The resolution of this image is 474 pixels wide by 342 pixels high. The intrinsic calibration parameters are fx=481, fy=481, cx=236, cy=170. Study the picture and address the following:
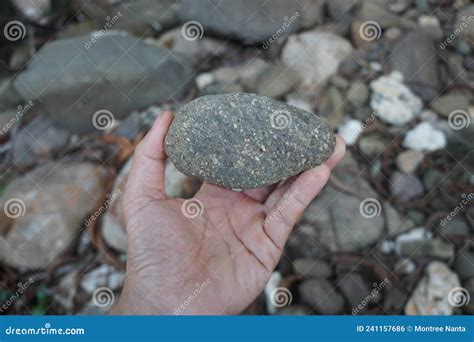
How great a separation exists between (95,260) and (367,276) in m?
1.26

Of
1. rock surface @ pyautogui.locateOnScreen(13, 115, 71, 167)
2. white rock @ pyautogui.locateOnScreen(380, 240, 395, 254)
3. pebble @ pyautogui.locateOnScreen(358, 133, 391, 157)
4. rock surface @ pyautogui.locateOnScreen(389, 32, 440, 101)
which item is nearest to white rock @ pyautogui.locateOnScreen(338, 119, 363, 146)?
pebble @ pyautogui.locateOnScreen(358, 133, 391, 157)

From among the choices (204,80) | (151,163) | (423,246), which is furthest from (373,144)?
(151,163)

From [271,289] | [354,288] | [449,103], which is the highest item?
[449,103]

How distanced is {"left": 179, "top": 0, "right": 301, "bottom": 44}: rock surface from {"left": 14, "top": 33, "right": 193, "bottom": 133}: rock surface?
0.29m

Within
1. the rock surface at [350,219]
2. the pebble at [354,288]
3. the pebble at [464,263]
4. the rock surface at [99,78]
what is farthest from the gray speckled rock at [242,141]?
the pebble at [464,263]

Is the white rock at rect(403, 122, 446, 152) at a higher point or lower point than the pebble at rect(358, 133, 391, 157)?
higher

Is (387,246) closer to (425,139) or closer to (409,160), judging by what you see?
(409,160)

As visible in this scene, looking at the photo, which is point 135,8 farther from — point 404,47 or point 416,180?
point 416,180

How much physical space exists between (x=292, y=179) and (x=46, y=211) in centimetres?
124

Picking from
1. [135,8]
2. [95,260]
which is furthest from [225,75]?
[95,260]

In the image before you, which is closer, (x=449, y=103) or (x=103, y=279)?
(x=103, y=279)

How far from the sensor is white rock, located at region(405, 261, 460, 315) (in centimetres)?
207

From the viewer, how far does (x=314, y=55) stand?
2.56m

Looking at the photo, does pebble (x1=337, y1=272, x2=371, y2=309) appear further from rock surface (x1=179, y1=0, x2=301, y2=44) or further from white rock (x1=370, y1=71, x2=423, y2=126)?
rock surface (x1=179, y1=0, x2=301, y2=44)
